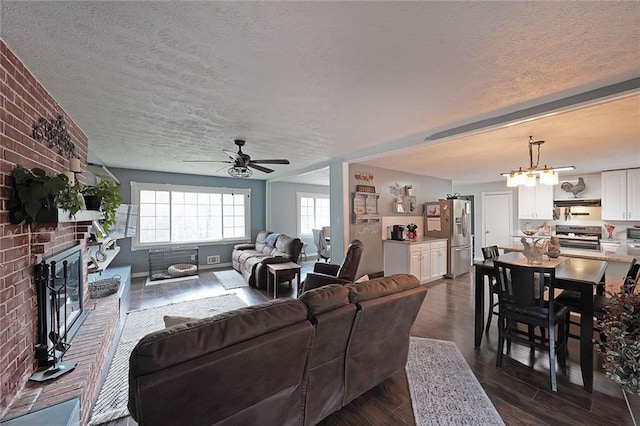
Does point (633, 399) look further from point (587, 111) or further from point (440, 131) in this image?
point (440, 131)

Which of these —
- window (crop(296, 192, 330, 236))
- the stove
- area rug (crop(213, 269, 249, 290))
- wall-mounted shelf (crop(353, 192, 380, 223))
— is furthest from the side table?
the stove

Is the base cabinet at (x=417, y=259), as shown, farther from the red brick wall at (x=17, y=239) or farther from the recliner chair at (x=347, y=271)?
the red brick wall at (x=17, y=239)

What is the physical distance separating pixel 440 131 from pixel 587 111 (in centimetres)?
131

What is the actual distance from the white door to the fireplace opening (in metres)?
8.84

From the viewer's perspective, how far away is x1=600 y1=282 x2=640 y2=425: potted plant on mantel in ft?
4.01

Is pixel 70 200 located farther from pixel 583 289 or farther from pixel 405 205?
pixel 405 205

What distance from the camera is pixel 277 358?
1.36m

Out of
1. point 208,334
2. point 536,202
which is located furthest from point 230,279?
point 536,202

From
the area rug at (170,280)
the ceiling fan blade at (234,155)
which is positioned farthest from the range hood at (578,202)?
the area rug at (170,280)

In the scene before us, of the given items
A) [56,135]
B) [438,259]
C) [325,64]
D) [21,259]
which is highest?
[325,64]

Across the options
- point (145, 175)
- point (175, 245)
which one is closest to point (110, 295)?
point (175, 245)

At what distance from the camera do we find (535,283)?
2.33m

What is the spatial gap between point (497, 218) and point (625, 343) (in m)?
7.24

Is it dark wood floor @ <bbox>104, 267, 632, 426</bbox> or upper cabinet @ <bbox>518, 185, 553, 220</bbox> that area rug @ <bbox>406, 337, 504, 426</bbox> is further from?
upper cabinet @ <bbox>518, 185, 553, 220</bbox>
